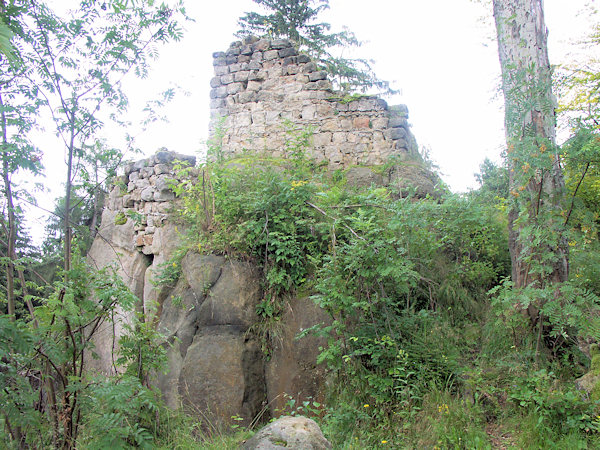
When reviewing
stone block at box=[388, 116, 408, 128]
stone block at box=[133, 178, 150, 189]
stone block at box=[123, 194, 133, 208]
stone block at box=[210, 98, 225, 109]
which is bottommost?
stone block at box=[123, 194, 133, 208]

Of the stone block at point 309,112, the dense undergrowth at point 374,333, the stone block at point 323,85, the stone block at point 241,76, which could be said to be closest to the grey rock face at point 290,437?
the dense undergrowth at point 374,333

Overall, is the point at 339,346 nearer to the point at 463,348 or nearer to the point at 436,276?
the point at 463,348

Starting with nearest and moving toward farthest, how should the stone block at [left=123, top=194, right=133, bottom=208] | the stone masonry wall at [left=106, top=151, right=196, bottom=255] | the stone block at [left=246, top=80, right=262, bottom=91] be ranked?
1. the stone masonry wall at [left=106, top=151, right=196, bottom=255]
2. the stone block at [left=123, top=194, right=133, bottom=208]
3. the stone block at [left=246, top=80, right=262, bottom=91]

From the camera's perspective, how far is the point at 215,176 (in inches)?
231

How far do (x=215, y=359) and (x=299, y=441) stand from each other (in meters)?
2.10

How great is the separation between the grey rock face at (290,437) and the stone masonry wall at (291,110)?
5.20 meters

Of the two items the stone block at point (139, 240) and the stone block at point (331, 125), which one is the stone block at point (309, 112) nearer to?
the stone block at point (331, 125)

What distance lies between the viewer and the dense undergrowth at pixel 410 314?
3.37m

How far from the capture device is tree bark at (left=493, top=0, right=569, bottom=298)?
3.90 metres

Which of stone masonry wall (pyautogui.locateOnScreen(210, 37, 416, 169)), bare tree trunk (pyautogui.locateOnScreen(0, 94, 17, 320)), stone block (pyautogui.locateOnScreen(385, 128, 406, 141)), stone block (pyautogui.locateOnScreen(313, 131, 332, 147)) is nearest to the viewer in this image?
bare tree trunk (pyautogui.locateOnScreen(0, 94, 17, 320))

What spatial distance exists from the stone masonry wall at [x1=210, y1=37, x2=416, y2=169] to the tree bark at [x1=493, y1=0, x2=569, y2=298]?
2.83 metres

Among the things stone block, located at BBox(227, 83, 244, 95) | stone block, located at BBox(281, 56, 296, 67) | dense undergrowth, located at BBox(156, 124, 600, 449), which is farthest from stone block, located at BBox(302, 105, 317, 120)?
dense undergrowth, located at BBox(156, 124, 600, 449)

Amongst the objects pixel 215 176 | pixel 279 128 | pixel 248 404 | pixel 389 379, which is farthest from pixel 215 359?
pixel 279 128

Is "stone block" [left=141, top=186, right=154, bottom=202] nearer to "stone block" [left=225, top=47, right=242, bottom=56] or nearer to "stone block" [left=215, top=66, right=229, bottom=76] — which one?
"stone block" [left=215, top=66, right=229, bottom=76]
